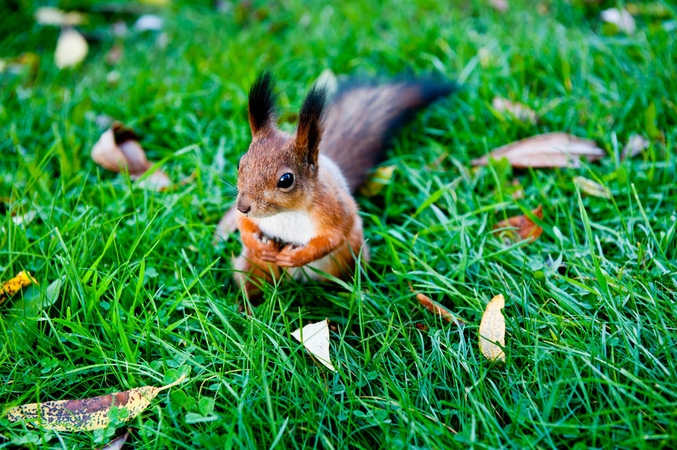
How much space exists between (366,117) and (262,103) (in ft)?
2.30

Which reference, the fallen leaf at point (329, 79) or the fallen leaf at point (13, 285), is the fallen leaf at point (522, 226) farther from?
the fallen leaf at point (13, 285)

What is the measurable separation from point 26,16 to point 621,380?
11.5 ft

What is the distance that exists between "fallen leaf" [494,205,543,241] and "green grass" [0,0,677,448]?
0.13 ft

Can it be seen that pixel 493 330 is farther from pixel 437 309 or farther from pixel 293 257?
pixel 293 257

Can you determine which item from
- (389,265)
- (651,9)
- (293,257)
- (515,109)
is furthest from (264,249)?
(651,9)

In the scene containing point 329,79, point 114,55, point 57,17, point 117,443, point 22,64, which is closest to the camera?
point 117,443

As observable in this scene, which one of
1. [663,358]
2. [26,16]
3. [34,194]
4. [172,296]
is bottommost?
[663,358]

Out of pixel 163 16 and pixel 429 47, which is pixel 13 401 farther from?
pixel 163 16

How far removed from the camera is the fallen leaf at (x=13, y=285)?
1.70 metres

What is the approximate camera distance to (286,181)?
5.15 ft

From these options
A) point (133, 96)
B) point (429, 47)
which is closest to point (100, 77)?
point (133, 96)

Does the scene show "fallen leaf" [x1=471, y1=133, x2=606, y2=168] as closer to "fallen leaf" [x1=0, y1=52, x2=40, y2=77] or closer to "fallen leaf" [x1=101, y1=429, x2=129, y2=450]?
"fallen leaf" [x1=101, y1=429, x2=129, y2=450]

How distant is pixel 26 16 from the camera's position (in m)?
3.35

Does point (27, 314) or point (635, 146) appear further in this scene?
point (635, 146)
